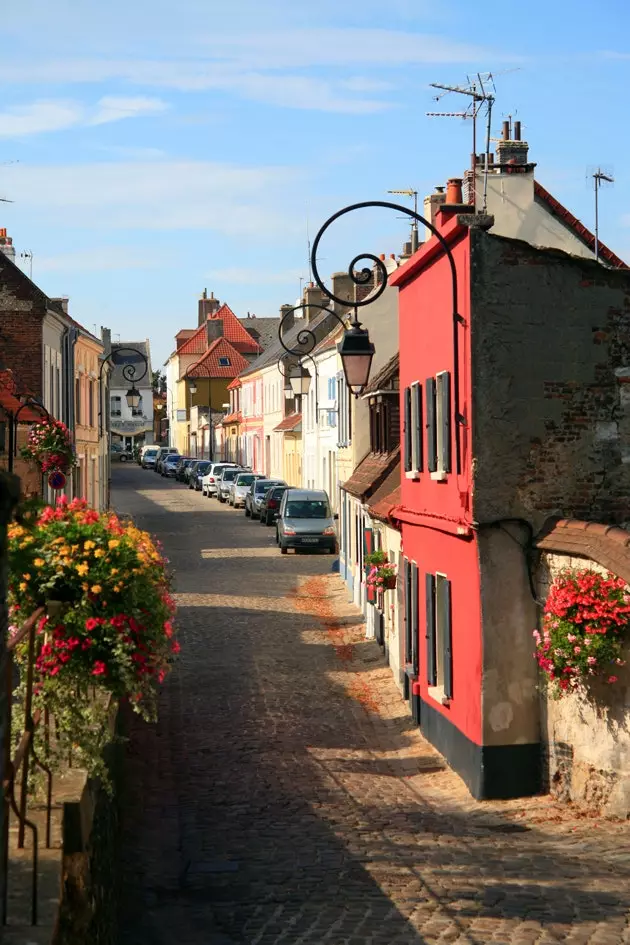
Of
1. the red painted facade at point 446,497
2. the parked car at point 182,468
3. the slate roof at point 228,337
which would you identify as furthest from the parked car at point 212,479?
the red painted facade at point 446,497

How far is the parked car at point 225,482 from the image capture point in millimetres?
62347

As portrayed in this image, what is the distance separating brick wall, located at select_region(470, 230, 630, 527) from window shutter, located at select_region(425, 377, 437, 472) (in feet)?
7.19

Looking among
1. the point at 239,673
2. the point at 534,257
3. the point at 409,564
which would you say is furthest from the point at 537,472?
the point at 239,673

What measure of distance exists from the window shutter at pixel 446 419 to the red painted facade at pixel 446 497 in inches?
4.1

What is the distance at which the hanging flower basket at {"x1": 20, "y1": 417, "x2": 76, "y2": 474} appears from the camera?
2403cm

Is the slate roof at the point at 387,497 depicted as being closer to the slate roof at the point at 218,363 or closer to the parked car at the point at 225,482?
the parked car at the point at 225,482

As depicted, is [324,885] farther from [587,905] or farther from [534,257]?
[534,257]

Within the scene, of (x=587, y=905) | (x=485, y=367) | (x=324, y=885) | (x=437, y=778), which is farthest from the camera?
(x=437, y=778)

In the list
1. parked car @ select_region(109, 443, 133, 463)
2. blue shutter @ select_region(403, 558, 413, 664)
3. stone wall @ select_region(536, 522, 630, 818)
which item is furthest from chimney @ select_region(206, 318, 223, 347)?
stone wall @ select_region(536, 522, 630, 818)

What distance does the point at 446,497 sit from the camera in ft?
51.0

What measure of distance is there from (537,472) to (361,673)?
8388 mm

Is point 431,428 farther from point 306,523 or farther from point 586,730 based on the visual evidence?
point 306,523

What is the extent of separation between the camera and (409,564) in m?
18.4

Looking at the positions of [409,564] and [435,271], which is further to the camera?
[409,564]
